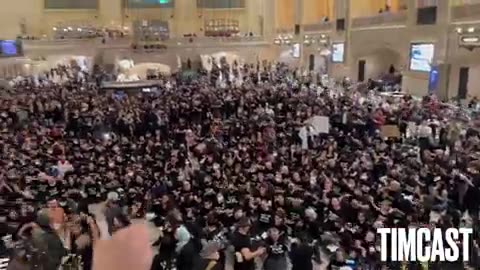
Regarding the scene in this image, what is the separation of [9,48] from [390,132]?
3080 cm

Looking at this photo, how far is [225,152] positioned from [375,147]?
3828 mm

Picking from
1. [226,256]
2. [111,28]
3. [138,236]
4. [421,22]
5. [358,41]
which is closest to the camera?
[138,236]

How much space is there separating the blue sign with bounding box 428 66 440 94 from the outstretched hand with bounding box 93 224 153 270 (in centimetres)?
2075

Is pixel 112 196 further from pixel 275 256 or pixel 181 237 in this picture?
pixel 275 256

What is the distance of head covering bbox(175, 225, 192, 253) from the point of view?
9547mm

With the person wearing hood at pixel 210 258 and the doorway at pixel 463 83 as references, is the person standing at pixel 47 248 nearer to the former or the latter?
the person wearing hood at pixel 210 258

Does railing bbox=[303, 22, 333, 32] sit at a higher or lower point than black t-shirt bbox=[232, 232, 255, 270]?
higher

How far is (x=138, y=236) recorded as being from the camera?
8.45 m

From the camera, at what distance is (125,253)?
7.37 m

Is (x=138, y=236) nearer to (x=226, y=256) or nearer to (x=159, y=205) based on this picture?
(x=226, y=256)

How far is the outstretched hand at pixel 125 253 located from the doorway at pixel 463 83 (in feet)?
64.5

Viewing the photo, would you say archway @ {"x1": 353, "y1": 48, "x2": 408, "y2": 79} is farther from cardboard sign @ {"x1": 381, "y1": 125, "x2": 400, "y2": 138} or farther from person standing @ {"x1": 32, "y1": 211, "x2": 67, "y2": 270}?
person standing @ {"x1": 32, "y1": 211, "x2": 67, "y2": 270}

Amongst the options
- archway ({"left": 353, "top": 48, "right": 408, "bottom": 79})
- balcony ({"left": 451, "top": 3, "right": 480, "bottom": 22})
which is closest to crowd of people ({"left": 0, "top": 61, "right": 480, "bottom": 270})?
balcony ({"left": 451, "top": 3, "right": 480, "bottom": 22})

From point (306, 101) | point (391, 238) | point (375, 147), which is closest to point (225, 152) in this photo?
point (375, 147)
